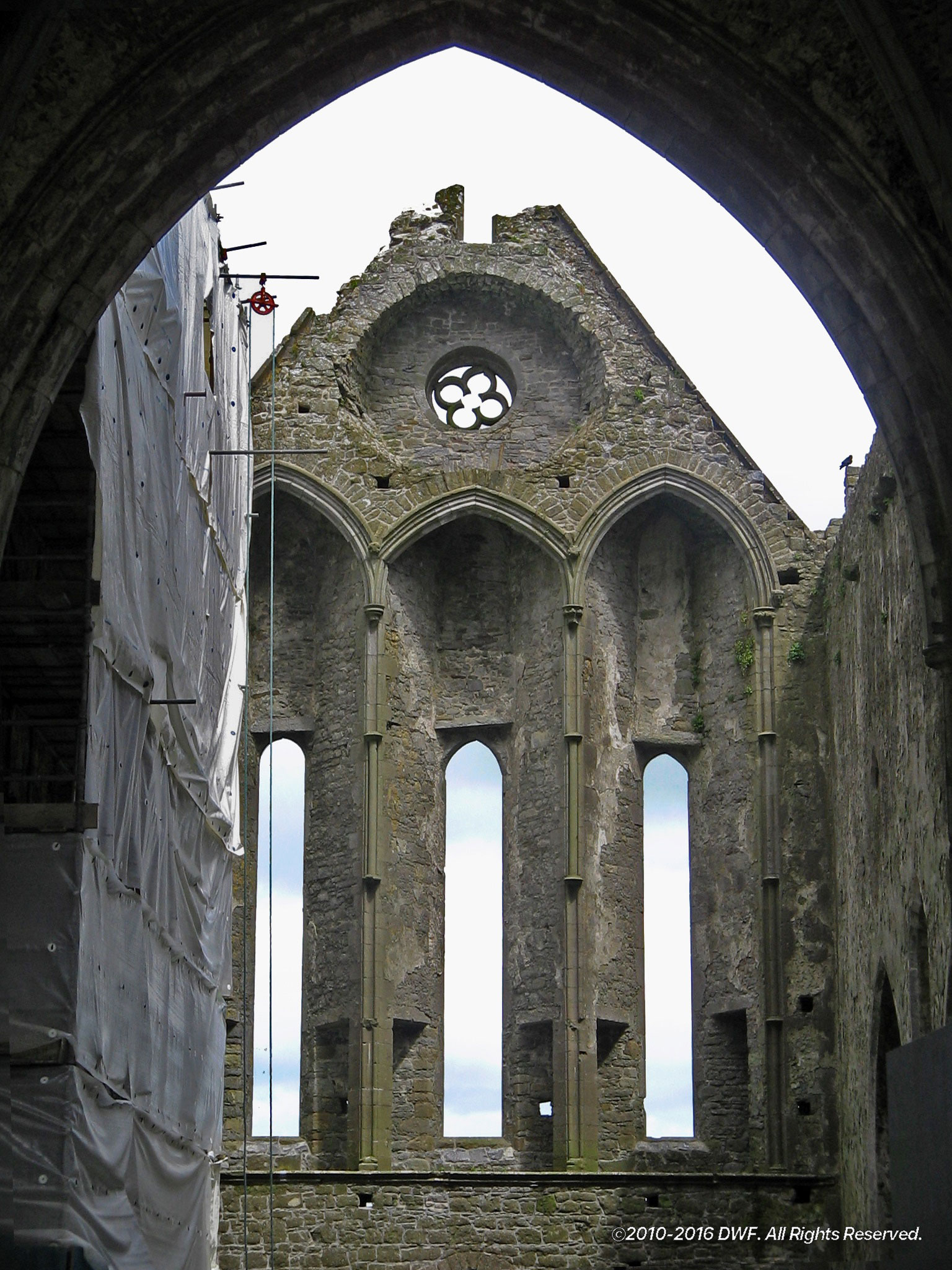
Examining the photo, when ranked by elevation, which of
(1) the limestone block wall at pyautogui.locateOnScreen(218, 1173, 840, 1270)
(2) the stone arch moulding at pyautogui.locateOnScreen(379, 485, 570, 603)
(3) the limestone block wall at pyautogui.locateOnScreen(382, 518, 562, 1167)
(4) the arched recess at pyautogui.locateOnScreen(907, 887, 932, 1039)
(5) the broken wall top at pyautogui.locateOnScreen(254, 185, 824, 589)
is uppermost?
(5) the broken wall top at pyautogui.locateOnScreen(254, 185, 824, 589)

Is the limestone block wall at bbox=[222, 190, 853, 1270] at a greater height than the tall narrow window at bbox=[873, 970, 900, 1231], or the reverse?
the limestone block wall at bbox=[222, 190, 853, 1270]

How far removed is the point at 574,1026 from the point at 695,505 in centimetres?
412

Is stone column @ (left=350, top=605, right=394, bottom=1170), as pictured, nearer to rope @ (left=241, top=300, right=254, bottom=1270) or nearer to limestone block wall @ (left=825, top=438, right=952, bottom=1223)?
rope @ (left=241, top=300, right=254, bottom=1270)

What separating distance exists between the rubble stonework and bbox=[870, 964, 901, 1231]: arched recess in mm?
838

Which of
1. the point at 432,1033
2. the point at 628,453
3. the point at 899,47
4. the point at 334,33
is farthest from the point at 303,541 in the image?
the point at 899,47

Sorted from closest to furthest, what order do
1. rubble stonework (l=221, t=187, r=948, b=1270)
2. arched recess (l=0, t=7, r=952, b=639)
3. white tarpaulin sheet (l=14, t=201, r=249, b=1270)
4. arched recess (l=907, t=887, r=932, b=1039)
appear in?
arched recess (l=0, t=7, r=952, b=639) → white tarpaulin sheet (l=14, t=201, r=249, b=1270) → arched recess (l=907, t=887, r=932, b=1039) → rubble stonework (l=221, t=187, r=948, b=1270)

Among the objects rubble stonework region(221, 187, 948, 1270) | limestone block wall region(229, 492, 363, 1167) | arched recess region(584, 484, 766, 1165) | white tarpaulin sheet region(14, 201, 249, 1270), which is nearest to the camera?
white tarpaulin sheet region(14, 201, 249, 1270)

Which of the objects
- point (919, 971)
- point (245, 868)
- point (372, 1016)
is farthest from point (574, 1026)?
point (919, 971)

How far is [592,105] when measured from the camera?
24.8 feet

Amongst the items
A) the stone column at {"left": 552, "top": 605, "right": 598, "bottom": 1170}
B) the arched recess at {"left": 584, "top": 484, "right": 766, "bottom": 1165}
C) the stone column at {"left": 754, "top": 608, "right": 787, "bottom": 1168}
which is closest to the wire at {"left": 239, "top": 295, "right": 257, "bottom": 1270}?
the stone column at {"left": 552, "top": 605, "right": 598, "bottom": 1170}

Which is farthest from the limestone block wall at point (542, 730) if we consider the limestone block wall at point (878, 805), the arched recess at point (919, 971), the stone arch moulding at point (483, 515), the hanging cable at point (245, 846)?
the arched recess at point (919, 971)

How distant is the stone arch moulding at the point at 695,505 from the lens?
50.2ft

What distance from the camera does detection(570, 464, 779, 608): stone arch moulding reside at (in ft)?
50.2

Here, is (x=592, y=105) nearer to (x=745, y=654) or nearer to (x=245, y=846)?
(x=745, y=654)
